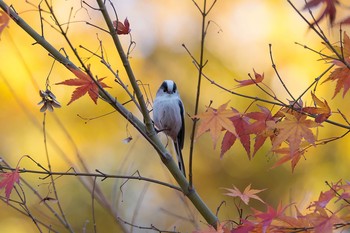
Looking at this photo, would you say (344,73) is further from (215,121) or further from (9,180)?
(9,180)

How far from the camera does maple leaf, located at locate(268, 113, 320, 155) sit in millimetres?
1304

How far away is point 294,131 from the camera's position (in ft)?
4.33

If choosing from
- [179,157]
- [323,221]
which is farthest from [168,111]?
[323,221]

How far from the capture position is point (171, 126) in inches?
110

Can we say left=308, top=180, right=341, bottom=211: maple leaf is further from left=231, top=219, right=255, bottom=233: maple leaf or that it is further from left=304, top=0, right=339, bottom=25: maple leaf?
left=304, top=0, right=339, bottom=25: maple leaf

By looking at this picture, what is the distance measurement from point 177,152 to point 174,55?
2.55m

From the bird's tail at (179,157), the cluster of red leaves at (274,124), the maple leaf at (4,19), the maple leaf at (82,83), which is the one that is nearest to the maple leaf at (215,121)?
the cluster of red leaves at (274,124)

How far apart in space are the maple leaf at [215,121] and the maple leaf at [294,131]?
0.11 metres

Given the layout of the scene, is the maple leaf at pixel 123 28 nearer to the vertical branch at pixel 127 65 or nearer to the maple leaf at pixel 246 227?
the vertical branch at pixel 127 65

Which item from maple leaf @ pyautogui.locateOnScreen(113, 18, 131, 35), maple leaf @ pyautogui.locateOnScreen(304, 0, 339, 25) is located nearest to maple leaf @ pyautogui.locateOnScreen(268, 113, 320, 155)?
maple leaf @ pyautogui.locateOnScreen(304, 0, 339, 25)

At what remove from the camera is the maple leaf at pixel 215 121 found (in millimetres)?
1322

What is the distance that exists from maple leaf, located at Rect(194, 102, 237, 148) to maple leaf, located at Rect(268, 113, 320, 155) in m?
0.11

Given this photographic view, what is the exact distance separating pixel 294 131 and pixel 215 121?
189 mm

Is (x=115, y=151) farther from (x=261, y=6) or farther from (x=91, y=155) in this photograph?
(x=261, y=6)
